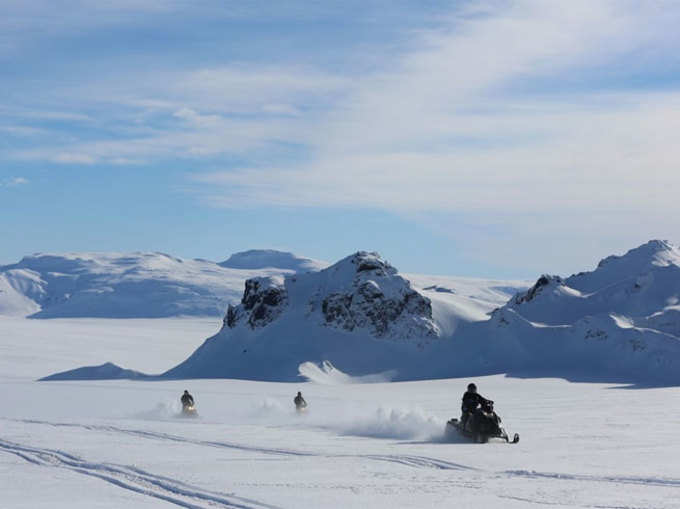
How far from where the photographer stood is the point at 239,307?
92.4 m

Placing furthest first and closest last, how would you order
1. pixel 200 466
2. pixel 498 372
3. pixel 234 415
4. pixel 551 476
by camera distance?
pixel 498 372
pixel 234 415
pixel 200 466
pixel 551 476

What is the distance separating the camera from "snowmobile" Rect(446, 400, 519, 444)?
25.5m

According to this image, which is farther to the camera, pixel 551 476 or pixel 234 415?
pixel 234 415

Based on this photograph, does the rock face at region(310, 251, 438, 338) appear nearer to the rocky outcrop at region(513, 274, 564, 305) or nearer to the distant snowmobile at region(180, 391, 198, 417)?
the rocky outcrop at region(513, 274, 564, 305)

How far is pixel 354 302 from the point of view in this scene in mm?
88438

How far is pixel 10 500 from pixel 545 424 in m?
20.9

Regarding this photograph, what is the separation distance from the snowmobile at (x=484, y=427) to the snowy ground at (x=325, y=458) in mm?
771

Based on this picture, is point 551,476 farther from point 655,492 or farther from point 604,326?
point 604,326

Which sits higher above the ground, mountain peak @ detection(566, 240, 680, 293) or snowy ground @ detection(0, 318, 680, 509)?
mountain peak @ detection(566, 240, 680, 293)

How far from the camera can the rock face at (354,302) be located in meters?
88.1

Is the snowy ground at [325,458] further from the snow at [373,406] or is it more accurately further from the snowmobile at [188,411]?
the snowmobile at [188,411]

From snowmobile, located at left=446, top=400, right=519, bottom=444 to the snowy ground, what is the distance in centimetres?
77

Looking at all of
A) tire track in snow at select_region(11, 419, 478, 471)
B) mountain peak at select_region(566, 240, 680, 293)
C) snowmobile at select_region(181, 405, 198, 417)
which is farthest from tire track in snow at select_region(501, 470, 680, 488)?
mountain peak at select_region(566, 240, 680, 293)

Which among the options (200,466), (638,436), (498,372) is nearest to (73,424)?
(200,466)
